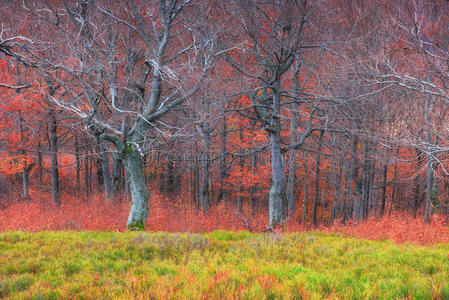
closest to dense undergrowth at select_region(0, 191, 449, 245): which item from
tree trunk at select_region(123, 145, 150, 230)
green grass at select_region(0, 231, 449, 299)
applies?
tree trunk at select_region(123, 145, 150, 230)

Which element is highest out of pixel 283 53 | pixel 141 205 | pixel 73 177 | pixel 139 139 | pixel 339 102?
pixel 283 53

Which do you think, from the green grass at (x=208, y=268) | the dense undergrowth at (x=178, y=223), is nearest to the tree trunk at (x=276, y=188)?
the dense undergrowth at (x=178, y=223)

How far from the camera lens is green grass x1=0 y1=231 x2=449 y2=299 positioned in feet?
13.0

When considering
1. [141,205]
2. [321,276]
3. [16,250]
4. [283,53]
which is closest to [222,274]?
[321,276]

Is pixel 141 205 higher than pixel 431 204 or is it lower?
higher

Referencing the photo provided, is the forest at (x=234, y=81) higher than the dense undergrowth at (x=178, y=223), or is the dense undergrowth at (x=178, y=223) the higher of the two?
the forest at (x=234, y=81)

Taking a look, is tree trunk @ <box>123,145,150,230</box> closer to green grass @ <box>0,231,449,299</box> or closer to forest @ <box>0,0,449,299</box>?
forest @ <box>0,0,449,299</box>

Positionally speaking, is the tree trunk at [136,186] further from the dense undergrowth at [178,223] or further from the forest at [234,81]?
the dense undergrowth at [178,223]

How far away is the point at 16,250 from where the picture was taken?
5.90 meters

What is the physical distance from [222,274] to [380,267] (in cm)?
289

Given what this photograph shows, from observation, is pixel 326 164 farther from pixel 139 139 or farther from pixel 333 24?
pixel 139 139

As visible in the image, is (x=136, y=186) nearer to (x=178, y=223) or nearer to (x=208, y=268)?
(x=178, y=223)

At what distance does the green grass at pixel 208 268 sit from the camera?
13.0ft

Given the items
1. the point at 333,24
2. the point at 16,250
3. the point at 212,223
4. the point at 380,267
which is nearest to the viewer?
the point at 380,267
